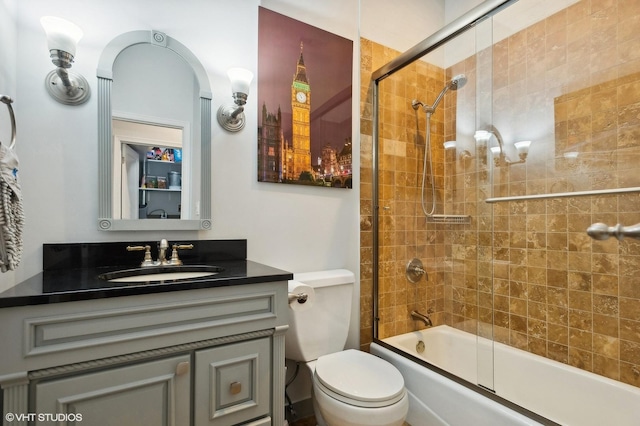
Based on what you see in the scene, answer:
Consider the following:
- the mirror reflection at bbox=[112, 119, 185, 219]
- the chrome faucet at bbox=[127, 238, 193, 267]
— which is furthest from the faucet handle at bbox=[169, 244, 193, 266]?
the mirror reflection at bbox=[112, 119, 185, 219]

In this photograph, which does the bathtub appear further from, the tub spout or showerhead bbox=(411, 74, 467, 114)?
showerhead bbox=(411, 74, 467, 114)

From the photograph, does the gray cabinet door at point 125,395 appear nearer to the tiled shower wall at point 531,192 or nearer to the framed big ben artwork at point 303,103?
the framed big ben artwork at point 303,103

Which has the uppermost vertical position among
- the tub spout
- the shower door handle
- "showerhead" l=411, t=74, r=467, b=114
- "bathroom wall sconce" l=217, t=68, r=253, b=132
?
"showerhead" l=411, t=74, r=467, b=114

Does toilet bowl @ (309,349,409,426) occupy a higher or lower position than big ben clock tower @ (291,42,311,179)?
lower

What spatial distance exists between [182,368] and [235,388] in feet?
0.68

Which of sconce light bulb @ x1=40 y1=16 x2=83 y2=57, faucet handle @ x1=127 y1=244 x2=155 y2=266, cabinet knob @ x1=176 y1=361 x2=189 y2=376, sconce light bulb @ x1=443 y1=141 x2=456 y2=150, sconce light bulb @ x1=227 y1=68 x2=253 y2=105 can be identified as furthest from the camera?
sconce light bulb @ x1=443 y1=141 x2=456 y2=150

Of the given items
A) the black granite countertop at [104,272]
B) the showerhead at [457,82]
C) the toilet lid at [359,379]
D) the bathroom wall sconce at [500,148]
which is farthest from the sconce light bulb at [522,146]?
the black granite countertop at [104,272]

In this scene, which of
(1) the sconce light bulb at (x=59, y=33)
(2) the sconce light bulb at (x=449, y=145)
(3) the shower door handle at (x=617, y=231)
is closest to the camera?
(3) the shower door handle at (x=617, y=231)

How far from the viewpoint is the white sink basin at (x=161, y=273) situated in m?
1.19

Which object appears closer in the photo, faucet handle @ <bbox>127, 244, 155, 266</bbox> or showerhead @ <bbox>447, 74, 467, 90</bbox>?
Answer: faucet handle @ <bbox>127, 244, 155, 266</bbox>

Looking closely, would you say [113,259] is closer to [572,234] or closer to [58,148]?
[58,148]

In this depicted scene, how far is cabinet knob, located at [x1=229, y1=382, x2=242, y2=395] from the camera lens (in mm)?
1087

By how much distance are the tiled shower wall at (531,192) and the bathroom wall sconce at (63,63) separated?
1.48 meters

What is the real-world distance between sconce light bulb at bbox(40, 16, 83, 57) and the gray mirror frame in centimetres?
16
